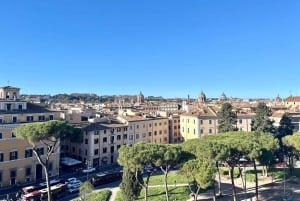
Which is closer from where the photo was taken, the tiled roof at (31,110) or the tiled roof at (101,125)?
the tiled roof at (31,110)

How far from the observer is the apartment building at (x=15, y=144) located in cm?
4688

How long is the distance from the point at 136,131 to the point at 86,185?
40.6 meters

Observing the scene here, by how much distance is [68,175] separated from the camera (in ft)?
181

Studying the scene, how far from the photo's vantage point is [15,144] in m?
48.2

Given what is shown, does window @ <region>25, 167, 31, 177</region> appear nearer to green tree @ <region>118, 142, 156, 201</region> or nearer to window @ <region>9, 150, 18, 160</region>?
window @ <region>9, 150, 18, 160</region>

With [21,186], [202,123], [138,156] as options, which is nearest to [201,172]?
[138,156]

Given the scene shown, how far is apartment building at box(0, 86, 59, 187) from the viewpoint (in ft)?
154

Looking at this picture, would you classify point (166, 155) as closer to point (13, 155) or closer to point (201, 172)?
point (201, 172)

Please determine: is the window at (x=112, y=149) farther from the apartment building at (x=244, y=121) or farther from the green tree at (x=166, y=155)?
the green tree at (x=166, y=155)

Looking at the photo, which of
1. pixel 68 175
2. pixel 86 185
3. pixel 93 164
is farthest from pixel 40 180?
pixel 86 185

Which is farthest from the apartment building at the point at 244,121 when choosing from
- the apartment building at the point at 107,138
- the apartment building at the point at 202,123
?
the apartment building at the point at 107,138

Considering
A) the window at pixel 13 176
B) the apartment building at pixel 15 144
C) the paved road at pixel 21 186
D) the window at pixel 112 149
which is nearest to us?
the paved road at pixel 21 186

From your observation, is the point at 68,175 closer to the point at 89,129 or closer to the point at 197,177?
the point at 89,129

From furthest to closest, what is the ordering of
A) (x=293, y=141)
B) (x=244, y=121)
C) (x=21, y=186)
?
(x=244, y=121) < (x=21, y=186) < (x=293, y=141)
